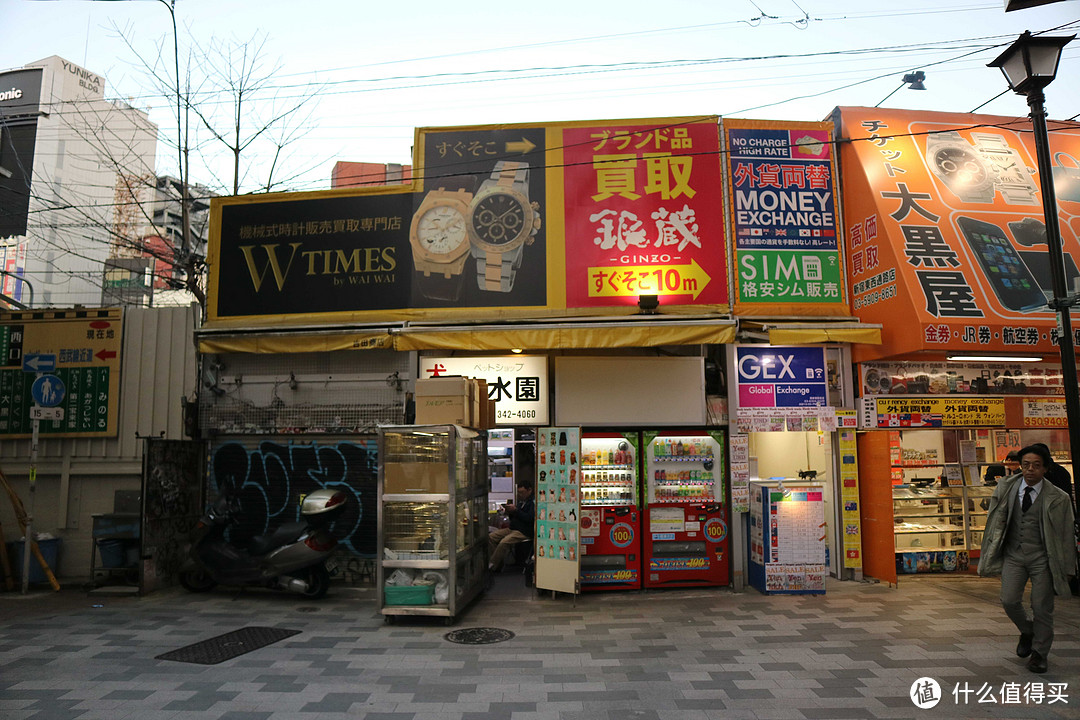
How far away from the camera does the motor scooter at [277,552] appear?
8734 millimetres

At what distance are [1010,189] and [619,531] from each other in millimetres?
8020

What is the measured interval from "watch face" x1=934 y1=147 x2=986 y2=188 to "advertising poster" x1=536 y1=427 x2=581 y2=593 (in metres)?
7.10

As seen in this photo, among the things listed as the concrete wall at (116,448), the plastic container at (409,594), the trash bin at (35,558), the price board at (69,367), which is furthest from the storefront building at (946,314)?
the trash bin at (35,558)

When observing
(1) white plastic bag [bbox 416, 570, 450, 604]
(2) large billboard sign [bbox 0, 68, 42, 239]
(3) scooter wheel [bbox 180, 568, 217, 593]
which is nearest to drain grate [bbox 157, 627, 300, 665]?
(1) white plastic bag [bbox 416, 570, 450, 604]

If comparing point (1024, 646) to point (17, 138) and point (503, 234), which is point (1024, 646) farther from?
point (17, 138)

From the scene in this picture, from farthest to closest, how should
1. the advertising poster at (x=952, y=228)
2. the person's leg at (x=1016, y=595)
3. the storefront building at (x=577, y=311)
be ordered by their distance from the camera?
the storefront building at (x=577, y=311), the advertising poster at (x=952, y=228), the person's leg at (x=1016, y=595)

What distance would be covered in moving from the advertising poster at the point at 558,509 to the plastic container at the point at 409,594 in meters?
1.77

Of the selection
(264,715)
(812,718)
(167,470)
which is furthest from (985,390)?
(167,470)

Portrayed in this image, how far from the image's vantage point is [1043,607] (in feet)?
18.9

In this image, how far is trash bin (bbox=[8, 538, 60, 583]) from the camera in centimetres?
979

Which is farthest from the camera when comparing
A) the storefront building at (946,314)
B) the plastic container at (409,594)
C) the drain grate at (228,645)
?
the storefront building at (946,314)

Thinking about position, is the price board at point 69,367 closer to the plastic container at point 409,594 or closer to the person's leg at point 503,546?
the plastic container at point 409,594

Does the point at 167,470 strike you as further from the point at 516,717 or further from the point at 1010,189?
the point at 1010,189

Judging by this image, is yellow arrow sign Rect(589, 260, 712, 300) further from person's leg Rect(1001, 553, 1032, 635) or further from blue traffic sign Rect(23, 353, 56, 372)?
blue traffic sign Rect(23, 353, 56, 372)
